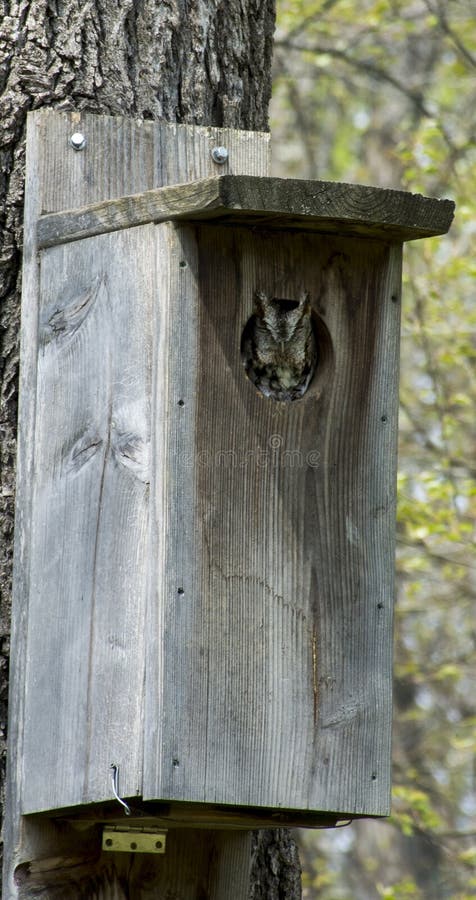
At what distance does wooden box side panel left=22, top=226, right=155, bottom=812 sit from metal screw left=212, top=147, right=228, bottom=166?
302 millimetres

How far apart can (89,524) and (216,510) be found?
9.2 inches

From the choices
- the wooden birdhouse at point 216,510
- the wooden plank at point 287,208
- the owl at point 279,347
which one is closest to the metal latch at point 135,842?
the wooden birdhouse at point 216,510

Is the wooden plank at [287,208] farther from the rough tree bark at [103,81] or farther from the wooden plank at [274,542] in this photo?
the rough tree bark at [103,81]

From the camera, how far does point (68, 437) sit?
2.34m

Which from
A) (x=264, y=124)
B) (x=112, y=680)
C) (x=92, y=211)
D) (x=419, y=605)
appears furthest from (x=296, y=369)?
(x=419, y=605)

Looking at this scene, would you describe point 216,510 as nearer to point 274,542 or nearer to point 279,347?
point 274,542

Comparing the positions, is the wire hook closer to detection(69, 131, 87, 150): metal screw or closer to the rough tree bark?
the rough tree bark

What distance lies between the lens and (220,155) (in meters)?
2.48

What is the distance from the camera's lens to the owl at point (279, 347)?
224 cm

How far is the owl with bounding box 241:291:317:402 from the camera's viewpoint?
2.24 metres

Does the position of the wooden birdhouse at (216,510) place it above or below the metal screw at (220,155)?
below

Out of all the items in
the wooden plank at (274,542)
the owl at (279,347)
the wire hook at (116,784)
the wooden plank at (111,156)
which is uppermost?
the wooden plank at (111,156)

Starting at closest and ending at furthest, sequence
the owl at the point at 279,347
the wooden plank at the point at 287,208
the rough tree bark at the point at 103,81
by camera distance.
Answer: the wooden plank at the point at 287,208 < the owl at the point at 279,347 < the rough tree bark at the point at 103,81

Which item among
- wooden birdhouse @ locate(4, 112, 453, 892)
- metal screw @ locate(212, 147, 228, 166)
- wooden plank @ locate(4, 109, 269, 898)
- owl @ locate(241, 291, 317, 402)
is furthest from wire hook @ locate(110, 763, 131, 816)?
metal screw @ locate(212, 147, 228, 166)
